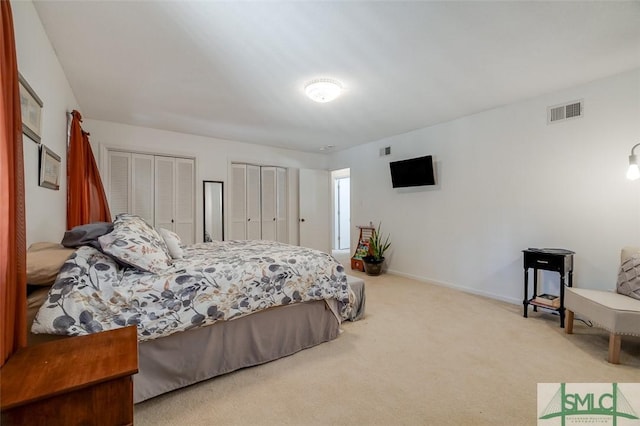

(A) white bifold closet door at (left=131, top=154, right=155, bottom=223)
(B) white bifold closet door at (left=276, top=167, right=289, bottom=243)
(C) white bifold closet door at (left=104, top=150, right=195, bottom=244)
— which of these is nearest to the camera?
(C) white bifold closet door at (left=104, top=150, right=195, bottom=244)

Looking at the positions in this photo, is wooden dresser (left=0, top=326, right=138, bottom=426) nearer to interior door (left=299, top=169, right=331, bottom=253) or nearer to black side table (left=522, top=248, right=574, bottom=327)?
black side table (left=522, top=248, right=574, bottom=327)

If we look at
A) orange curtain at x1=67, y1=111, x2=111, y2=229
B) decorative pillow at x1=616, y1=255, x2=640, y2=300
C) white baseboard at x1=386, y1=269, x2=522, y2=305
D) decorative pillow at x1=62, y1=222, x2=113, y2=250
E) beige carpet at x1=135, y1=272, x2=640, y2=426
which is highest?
orange curtain at x1=67, y1=111, x2=111, y2=229

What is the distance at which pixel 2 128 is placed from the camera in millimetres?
1038

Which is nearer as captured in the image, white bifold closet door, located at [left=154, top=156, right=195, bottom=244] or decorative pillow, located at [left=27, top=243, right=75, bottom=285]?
decorative pillow, located at [left=27, top=243, right=75, bottom=285]

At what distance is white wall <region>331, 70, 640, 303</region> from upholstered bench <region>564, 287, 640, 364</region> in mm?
626

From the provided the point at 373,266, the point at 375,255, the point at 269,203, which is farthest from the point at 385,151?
the point at 269,203

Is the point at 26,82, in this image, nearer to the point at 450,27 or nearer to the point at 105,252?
the point at 105,252

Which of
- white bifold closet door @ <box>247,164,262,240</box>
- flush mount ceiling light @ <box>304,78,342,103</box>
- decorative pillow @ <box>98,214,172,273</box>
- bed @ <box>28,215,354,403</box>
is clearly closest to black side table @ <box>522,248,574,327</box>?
bed @ <box>28,215,354,403</box>

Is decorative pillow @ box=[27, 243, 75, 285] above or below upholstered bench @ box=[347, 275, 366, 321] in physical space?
above

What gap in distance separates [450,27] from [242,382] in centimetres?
279

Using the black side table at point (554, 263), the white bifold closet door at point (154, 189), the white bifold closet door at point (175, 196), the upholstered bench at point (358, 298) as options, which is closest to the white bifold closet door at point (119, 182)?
the white bifold closet door at point (154, 189)

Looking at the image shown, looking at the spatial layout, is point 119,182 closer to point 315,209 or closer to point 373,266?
point 315,209

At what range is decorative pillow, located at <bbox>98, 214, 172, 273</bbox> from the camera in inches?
66.2

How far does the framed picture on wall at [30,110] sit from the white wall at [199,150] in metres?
2.31
